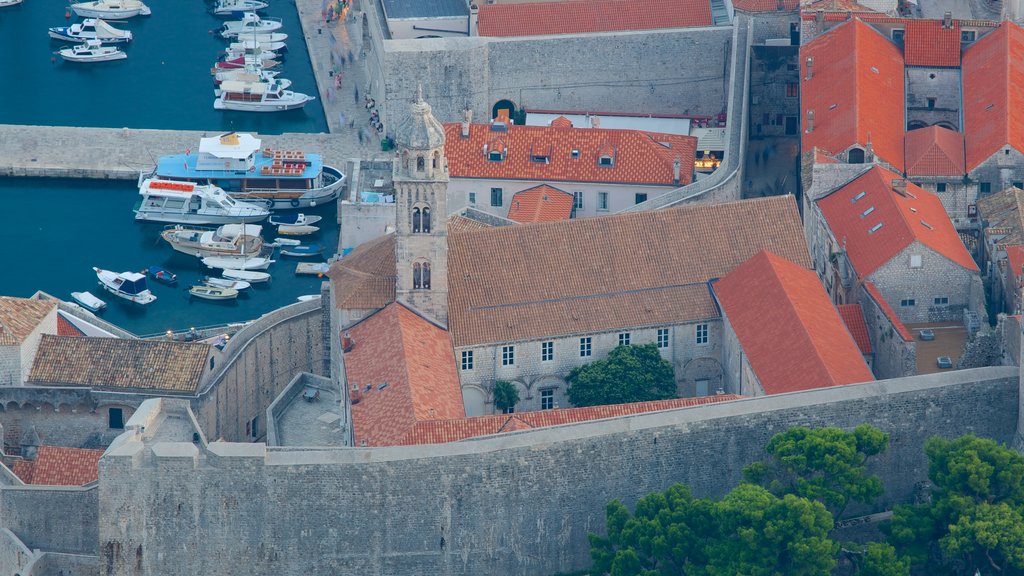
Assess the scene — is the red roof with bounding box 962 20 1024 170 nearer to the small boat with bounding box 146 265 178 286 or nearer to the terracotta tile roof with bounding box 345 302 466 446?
the terracotta tile roof with bounding box 345 302 466 446

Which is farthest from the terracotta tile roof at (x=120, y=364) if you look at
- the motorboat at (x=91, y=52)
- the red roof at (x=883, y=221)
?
the motorboat at (x=91, y=52)

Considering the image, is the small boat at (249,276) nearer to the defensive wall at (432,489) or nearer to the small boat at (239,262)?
the small boat at (239,262)

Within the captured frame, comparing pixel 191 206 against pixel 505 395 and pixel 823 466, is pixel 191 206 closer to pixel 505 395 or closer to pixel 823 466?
pixel 505 395

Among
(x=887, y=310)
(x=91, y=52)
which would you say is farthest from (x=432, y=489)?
(x=91, y=52)

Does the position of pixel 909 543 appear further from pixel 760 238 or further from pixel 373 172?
pixel 373 172

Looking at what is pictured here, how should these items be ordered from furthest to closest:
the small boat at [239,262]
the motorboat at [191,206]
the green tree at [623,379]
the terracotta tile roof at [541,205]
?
the motorboat at [191,206]
the small boat at [239,262]
the terracotta tile roof at [541,205]
the green tree at [623,379]

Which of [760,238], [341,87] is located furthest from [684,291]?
[341,87]

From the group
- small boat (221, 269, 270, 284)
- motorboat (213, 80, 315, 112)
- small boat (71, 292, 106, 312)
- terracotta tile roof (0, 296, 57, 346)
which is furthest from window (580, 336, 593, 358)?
motorboat (213, 80, 315, 112)
